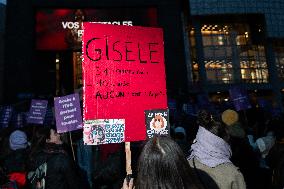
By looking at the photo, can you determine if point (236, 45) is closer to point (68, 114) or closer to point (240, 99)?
point (240, 99)

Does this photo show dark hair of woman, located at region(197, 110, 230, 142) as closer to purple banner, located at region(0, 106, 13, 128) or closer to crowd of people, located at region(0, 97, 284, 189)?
crowd of people, located at region(0, 97, 284, 189)

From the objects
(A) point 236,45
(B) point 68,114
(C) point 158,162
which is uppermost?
(A) point 236,45

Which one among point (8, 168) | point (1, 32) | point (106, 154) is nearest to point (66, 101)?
point (8, 168)

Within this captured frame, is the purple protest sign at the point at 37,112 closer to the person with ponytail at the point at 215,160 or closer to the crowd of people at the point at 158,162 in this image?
the crowd of people at the point at 158,162

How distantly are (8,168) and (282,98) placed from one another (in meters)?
24.3

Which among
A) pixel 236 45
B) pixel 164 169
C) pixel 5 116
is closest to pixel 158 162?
pixel 164 169

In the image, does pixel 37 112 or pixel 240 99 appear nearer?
pixel 37 112

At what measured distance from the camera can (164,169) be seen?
1816 mm

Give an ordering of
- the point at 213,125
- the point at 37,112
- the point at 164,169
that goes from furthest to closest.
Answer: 1. the point at 37,112
2. the point at 213,125
3. the point at 164,169

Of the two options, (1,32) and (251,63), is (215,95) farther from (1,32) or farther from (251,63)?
(1,32)

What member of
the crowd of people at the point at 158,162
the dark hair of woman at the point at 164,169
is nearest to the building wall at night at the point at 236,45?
the crowd of people at the point at 158,162

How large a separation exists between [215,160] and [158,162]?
978 mm

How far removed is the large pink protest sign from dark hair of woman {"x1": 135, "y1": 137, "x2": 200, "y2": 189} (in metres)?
1.78

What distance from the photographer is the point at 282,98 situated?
2555cm
